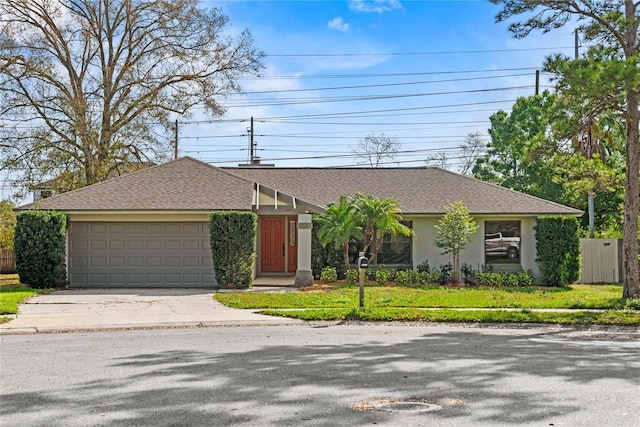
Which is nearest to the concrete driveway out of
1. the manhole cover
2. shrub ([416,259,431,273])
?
the manhole cover

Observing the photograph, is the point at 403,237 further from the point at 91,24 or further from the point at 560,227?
the point at 91,24

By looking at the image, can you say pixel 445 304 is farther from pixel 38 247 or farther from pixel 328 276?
pixel 38 247

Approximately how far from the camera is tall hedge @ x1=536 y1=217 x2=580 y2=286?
23.3 metres

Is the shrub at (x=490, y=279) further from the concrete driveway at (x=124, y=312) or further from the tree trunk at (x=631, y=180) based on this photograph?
the concrete driveway at (x=124, y=312)

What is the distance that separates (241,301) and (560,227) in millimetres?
11891

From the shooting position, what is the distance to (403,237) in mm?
25328

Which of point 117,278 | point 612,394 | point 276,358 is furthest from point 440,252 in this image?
point 612,394

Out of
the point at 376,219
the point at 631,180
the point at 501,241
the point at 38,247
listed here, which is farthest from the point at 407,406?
the point at 501,241

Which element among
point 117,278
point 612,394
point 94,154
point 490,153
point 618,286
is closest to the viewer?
point 612,394

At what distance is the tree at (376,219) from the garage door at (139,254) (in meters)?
5.12

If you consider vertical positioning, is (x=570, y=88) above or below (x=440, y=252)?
above

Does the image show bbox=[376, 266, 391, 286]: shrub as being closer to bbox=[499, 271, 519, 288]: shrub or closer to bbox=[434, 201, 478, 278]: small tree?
bbox=[434, 201, 478, 278]: small tree

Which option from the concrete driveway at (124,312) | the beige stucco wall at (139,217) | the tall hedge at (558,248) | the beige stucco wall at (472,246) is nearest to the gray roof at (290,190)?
the beige stucco wall at (139,217)

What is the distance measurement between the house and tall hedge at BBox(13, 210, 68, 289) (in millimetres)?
984
